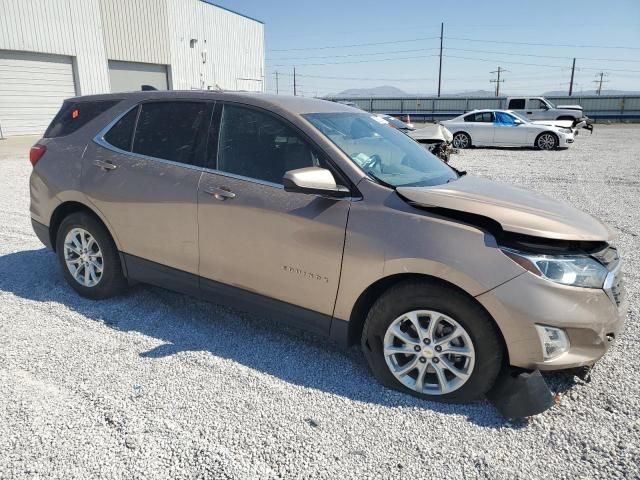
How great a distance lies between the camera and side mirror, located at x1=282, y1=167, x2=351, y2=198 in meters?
2.81

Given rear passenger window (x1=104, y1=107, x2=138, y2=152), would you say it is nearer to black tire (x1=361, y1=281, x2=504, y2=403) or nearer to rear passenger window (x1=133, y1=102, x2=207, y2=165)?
rear passenger window (x1=133, y1=102, x2=207, y2=165)

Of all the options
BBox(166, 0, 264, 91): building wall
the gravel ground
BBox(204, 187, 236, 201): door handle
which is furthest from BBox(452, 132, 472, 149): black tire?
BBox(204, 187, 236, 201): door handle

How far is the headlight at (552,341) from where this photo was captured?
101 inches

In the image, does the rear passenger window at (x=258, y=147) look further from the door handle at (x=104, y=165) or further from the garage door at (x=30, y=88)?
the garage door at (x=30, y=88)

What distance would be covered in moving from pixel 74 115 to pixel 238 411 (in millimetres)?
3141

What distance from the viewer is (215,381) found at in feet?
10.1

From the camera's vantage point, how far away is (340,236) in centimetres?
293

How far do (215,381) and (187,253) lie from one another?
3.31 feet

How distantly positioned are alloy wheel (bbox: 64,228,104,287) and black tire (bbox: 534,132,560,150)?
18811mm

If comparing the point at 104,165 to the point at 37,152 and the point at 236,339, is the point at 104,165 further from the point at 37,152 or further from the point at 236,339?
the point at 236,339

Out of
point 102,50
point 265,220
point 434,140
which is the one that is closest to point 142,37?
point 102,50

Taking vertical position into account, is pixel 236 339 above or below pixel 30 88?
below

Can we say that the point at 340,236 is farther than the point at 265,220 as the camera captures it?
No

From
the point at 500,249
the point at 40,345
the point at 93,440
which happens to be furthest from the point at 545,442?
the point at 40,345
